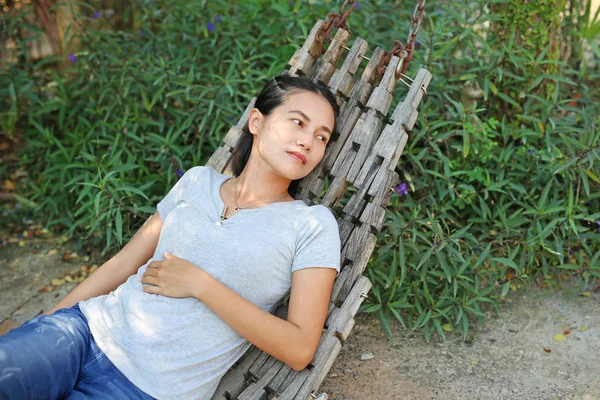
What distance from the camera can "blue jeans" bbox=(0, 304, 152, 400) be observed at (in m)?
2.19

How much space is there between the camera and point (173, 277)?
242 cm

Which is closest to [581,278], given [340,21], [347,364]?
[347,364]

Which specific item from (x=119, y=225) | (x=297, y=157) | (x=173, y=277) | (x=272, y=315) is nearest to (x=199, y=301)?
(x=173, y=277)

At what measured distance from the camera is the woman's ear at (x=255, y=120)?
293cm

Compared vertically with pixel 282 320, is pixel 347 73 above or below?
above

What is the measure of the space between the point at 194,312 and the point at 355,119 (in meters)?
1.30

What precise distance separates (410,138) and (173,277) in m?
2.00

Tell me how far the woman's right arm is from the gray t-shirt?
0.13 m

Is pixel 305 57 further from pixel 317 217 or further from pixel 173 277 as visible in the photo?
pixel 173 277

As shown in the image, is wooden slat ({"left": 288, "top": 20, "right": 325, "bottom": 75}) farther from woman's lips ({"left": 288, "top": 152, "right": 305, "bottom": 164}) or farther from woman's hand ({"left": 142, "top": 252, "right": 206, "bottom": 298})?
woman's hand ({"left": 142, "top": 252, "right": 206, "bottom": 298})

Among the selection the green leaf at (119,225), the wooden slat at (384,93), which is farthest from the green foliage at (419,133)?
the wooden slat at (384,93)

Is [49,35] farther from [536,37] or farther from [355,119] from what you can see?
[536,37]

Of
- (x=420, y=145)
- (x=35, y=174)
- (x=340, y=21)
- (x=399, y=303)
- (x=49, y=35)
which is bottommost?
(x=35, y=174)

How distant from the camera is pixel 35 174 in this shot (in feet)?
14.9
